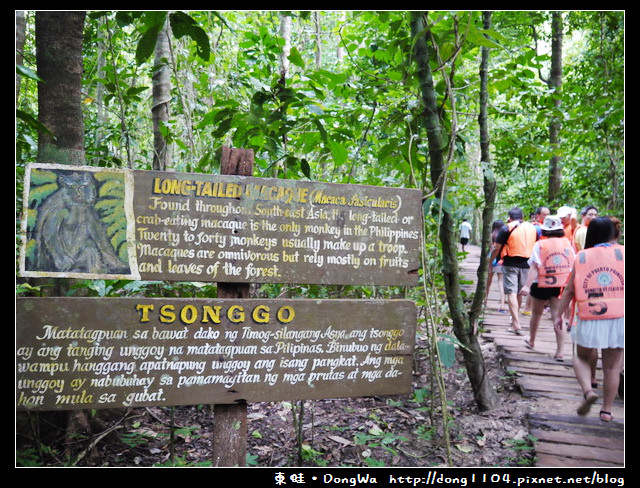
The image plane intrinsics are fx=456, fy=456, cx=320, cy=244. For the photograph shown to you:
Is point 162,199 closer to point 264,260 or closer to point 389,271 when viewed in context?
point 264,260

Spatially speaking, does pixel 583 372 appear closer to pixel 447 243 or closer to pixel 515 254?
pixel 447 243

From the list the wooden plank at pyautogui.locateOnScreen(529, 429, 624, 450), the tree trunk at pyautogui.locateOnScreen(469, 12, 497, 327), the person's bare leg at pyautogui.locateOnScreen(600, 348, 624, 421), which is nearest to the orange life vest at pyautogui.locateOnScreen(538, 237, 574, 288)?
the tree trunk at pyautogui.locateOnScreen(469, 12, 497, 327)

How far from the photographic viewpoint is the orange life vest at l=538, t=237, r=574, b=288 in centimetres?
525

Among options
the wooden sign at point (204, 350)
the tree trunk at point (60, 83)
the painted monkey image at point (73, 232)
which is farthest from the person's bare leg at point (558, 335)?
the tree trunk at point (60, 83)

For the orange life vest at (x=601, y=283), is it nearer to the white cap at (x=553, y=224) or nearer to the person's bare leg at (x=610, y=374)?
the person's bare leg at (x=610, y=374)

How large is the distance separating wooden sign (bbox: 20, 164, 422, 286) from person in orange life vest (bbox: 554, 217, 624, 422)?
204 centimetres

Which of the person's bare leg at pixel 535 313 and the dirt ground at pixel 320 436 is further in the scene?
the person's bare leg at pixel 535 313

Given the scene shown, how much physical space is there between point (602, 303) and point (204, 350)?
10.4 ft

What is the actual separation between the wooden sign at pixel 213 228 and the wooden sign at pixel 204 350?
163 millimetres

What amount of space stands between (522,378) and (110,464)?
12.7ft

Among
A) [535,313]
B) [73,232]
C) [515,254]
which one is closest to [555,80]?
[515,254]

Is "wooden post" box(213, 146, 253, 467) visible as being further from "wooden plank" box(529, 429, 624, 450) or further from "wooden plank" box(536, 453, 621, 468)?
"wooden plank" box(529, 429, 624, 450)

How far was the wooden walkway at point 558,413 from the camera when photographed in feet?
10.9

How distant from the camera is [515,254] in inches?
253
